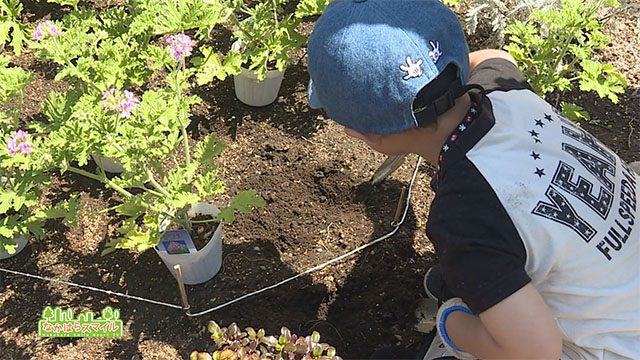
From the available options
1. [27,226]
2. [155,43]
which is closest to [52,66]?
[155,43]

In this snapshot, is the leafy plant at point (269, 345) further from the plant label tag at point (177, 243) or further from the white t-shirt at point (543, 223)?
the white t-shirt at point (543, 223)

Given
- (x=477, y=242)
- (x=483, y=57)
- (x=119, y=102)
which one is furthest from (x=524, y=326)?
(x=119, y=102)

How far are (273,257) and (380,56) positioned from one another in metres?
1.49

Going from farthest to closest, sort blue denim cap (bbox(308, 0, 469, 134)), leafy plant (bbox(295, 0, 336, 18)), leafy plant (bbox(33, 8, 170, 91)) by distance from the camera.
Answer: leafy plant (bbox(295, 0, 336, 18)) < leafy plant (bbox(33, 8, 170, 91)) < blue denim cap (bbox(308, 0, 469, 134))

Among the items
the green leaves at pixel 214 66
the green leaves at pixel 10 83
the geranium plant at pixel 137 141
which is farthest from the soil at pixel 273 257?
the green leaves at pixel 10 83

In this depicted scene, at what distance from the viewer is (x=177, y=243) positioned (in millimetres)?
2311

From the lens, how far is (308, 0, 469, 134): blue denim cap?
4.62 ft

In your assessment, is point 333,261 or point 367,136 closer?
point 367,136

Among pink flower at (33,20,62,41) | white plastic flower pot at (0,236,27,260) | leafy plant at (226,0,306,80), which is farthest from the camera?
leafy plant at (226,0,306,80)

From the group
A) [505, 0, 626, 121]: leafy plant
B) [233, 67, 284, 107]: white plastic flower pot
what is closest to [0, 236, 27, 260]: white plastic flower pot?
[233, 67, 284, 107]: white plastic flower pot

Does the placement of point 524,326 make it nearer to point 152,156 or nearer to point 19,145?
point 152,156

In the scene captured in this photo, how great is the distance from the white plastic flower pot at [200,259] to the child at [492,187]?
100 centimetres

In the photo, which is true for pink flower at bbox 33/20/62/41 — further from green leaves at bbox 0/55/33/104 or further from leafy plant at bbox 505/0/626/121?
leafy plant at bbox 505/0/626/121

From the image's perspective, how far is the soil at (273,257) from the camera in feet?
8.17
